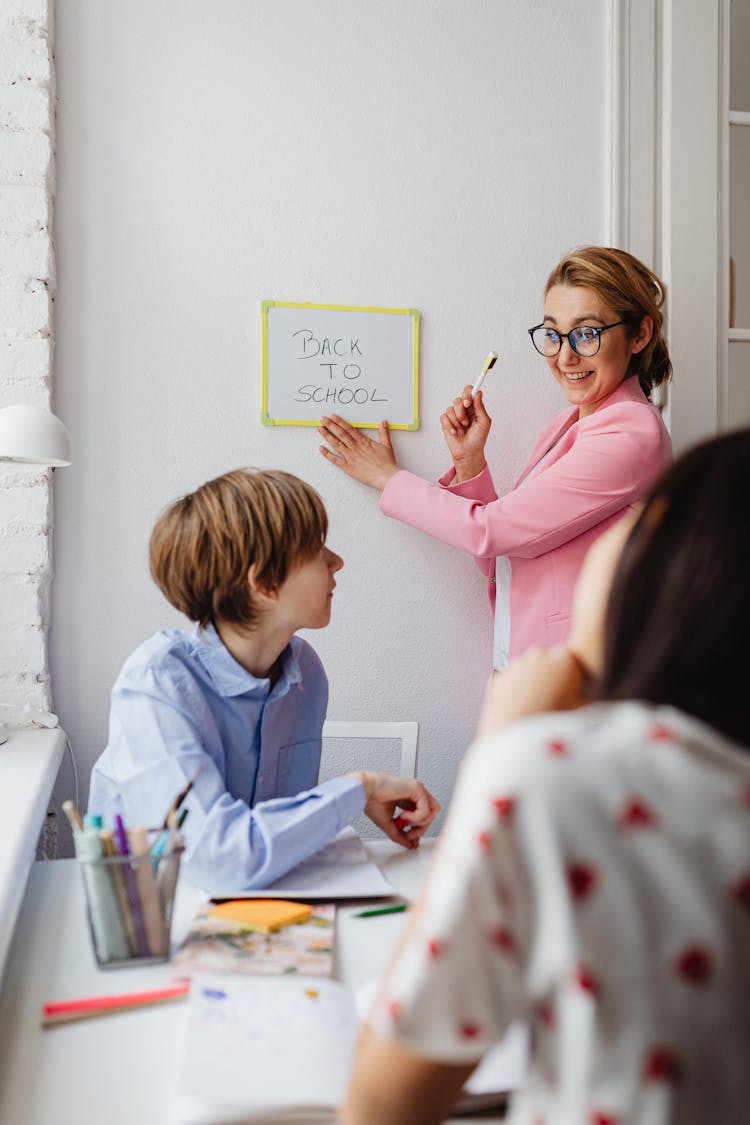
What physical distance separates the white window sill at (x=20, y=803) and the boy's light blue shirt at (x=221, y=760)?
0.31ft

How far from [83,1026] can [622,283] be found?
5.17 ft

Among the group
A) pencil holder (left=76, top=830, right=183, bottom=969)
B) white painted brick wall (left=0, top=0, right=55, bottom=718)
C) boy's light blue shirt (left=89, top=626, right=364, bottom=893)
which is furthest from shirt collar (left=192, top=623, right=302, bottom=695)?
white painted brick wall (left=0, top=0, right=55, bottom=718)

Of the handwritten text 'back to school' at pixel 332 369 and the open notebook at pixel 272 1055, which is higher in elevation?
the handwritten text 'back to school' at pixel 332 369

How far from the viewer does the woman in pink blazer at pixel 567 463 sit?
194cm

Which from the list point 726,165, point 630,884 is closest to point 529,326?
point 726,165

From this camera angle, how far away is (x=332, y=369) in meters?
2.21

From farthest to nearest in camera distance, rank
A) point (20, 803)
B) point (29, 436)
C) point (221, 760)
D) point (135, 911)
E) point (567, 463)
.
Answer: point (567, 463) → point (29, 436) → point (20, 803) → point (221, 760) → point (135, 911)

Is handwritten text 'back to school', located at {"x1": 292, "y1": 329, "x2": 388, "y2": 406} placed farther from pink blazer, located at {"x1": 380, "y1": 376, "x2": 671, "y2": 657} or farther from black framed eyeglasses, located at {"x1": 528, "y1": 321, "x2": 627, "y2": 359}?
black framed eyeglasses, located at {"x1": 528, "y1": 321, "x2": 627, "y2": 359}

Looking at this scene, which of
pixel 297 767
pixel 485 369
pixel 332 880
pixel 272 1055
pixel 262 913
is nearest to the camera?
pixel 272 1055

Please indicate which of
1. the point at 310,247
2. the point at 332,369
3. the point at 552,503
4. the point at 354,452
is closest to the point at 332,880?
the point at 552,503

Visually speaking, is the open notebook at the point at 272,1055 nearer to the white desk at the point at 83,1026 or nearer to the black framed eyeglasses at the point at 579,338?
the white desk at the point at 83,1026

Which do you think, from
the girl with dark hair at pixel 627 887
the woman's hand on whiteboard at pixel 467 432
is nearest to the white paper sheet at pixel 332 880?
the girl with dark hair at pixel 627 887

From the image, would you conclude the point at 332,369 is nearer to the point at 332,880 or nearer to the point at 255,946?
the point at 332,880

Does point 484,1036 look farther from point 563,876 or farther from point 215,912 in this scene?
point 215,912
